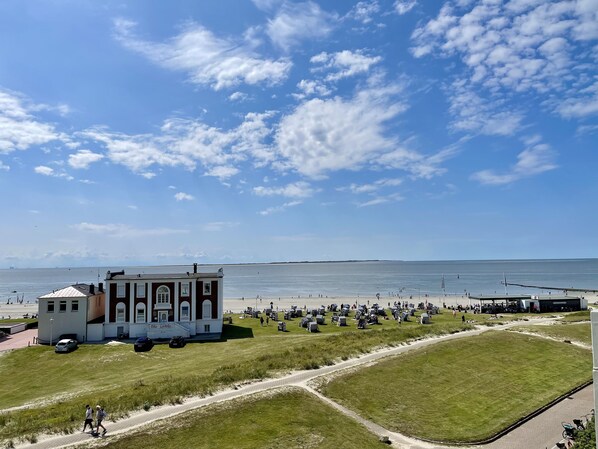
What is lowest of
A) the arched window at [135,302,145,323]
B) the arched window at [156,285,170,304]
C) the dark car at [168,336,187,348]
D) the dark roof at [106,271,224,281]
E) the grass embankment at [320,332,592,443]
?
the grass embankment at [320,332,592,443]

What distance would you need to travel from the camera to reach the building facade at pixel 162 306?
56156 millimetres

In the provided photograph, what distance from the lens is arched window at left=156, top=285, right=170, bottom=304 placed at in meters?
58.1

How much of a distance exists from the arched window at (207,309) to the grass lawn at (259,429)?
110 feet

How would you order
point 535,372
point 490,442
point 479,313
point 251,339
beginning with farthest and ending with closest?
1. point 479,313
2. point 251,339
3. point 535,372
4. point 490,442

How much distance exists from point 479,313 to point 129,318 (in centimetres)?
6279

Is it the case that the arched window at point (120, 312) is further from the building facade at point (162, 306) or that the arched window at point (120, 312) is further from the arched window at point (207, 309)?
the arched window at point (207, 309)

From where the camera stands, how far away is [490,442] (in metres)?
26.4

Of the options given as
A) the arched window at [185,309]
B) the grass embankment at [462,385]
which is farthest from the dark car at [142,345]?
the grass embankment at [462,385]

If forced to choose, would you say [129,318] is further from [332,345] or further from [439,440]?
[439,440]

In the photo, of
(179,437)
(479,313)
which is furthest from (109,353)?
(479,313)

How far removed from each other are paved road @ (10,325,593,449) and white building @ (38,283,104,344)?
3558 cm

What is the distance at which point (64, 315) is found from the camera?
54719 mm

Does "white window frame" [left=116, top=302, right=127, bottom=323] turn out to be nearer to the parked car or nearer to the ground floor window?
the parked car

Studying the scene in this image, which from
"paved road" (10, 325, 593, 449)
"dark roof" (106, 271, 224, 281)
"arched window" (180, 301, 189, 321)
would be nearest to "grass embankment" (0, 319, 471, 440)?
"paved road" (10, 325, 593, 449)
